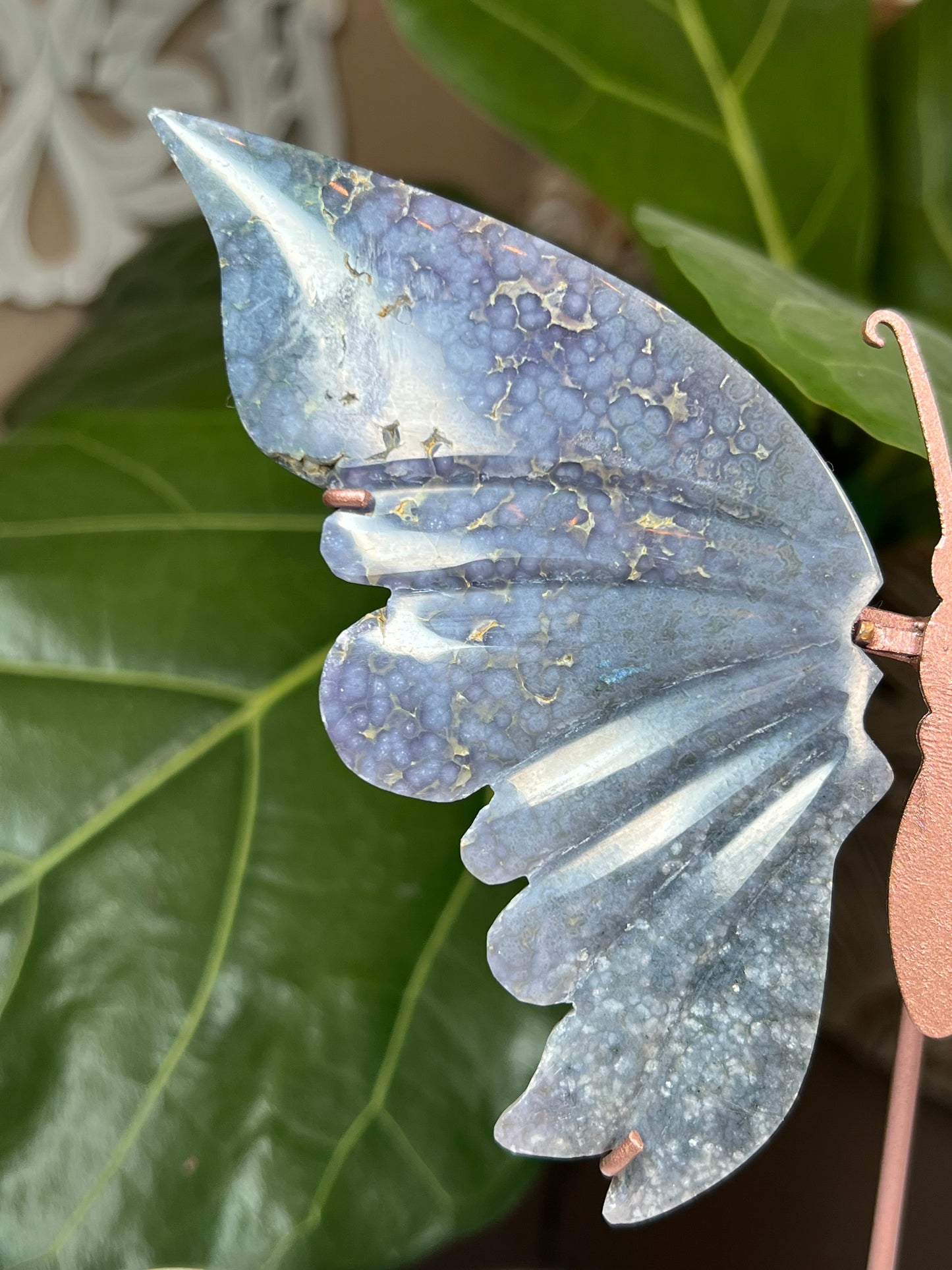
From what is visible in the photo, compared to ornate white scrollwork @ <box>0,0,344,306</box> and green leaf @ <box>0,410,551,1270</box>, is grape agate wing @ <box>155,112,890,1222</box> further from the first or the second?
ornate white scrollwork @ <box>0,0,344,306</box>

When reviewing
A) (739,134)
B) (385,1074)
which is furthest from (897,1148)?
(739,134)

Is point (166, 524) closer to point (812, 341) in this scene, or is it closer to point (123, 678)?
point (123, 678)

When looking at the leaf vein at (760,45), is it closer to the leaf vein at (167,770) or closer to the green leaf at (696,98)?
the green leaf at (696,98)

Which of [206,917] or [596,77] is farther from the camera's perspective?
[596,77]

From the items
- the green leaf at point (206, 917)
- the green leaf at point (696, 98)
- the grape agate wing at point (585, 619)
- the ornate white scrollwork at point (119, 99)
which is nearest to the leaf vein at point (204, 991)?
the green leaf at point (206, 917)

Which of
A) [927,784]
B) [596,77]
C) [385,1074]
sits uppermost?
[596,77]

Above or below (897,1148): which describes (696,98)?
above

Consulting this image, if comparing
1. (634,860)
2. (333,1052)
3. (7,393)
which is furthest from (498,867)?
→ (7,393)
